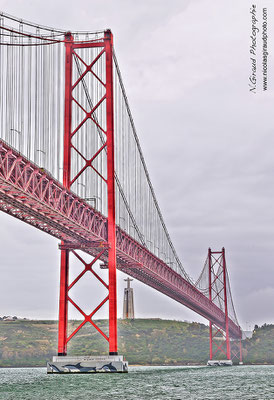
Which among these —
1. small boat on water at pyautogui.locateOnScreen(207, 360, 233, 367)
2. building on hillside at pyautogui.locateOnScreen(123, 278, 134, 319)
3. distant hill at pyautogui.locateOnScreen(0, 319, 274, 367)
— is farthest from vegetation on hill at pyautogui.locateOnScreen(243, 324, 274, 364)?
small boat on water at pyautogui.locateOnScreen(207, 360, 233, 367)

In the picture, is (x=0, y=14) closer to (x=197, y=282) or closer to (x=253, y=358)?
(x=197, y=282)

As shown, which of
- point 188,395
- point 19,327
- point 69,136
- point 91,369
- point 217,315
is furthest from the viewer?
point 19,327

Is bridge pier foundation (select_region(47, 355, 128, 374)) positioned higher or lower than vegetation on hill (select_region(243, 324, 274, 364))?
lower

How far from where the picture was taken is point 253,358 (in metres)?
139

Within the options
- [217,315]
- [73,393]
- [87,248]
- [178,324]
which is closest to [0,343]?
[178,324]

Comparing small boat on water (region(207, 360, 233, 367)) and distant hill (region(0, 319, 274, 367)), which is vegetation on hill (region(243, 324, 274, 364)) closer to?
distant hill (region(0, 319, 274, 367))

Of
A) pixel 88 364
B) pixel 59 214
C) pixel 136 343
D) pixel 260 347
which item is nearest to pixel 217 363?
pixel 136 343

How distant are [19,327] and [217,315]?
60.2 meters

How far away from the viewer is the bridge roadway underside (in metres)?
34.8

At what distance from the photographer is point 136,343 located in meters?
144

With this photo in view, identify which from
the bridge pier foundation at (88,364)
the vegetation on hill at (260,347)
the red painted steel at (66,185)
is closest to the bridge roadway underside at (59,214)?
the red painted steel at (66,185)

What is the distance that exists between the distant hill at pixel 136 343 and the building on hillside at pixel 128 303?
1.94m

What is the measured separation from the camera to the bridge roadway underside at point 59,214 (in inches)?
1371

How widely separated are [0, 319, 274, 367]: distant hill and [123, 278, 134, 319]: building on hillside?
76.5 inches
